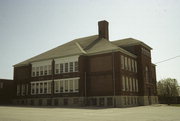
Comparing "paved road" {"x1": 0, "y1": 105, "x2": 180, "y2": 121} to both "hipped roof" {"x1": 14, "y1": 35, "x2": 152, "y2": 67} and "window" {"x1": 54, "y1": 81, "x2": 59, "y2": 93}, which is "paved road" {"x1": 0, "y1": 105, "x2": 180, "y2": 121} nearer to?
"hipped roof" {"x1": 14, "y1": 35, "x2": 152, "y2": 67}

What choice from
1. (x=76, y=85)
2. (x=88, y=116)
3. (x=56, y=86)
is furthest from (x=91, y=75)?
(x=88, y=116)

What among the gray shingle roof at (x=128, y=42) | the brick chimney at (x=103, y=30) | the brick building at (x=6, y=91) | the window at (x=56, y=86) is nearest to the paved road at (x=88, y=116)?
the window at (x=56, y=86)

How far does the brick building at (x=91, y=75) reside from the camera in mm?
44094

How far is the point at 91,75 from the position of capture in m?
46.7

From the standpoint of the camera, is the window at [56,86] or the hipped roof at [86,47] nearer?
the hipped roof at [86,47]

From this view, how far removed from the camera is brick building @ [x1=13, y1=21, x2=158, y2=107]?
44.1m

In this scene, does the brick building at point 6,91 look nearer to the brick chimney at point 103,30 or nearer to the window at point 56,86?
the window at point 56,86

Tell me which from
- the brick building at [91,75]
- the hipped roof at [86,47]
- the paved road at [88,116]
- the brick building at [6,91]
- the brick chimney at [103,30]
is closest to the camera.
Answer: the paved road at [88,116]

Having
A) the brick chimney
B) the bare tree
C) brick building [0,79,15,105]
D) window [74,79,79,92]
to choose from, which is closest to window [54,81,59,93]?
window [74,79,79,92]

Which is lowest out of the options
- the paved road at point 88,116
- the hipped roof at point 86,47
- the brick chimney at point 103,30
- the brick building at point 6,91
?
the paved road at point 88,116

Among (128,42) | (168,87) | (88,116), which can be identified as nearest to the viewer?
(88,116)

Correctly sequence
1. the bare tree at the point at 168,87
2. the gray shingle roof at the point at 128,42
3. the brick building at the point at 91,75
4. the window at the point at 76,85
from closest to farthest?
the brick building at the point at 91,75
the window at the point at 76,85
the gray shingle roof at the point at 128,42
the bare tree at the point at 168,87

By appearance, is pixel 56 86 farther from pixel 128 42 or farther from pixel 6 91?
→ pixel 128 42

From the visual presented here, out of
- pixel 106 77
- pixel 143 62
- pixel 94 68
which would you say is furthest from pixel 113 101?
pixel 143 62
